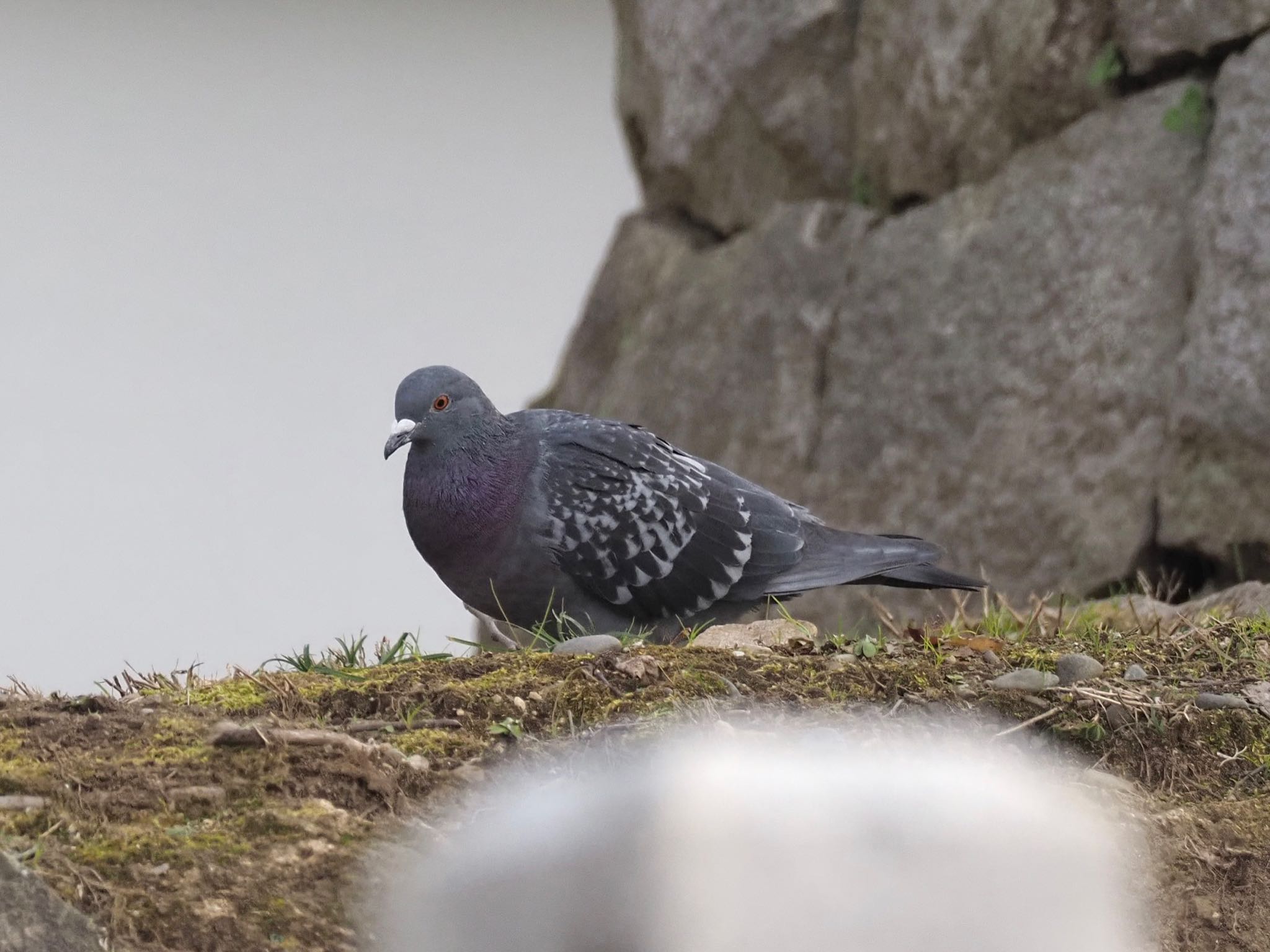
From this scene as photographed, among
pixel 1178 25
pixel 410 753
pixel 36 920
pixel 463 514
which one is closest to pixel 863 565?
pixel 463 514

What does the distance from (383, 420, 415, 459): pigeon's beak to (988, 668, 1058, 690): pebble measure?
64.9 inches

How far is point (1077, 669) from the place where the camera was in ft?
7.85

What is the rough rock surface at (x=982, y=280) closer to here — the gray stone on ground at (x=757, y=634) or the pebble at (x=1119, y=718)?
the gray stone on ground at (x=757, y=634)

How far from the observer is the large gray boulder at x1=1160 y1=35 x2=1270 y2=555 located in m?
4.41

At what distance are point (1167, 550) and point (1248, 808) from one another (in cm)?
280

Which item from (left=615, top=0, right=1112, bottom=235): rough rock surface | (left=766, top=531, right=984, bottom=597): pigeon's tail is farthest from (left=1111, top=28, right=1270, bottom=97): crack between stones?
(left=766, top=531, right=984, bottom=597): pigeon's tail

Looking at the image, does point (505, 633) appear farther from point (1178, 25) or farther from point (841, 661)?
point (1178, 25)

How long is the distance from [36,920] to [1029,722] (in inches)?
54.7

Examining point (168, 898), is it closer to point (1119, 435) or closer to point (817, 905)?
point (817, 905)

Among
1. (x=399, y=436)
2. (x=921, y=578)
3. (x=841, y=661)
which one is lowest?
(x=921, y=578)

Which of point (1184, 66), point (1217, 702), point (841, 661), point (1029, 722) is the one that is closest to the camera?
point (1029, 722)

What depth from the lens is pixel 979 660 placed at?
8.23 ft

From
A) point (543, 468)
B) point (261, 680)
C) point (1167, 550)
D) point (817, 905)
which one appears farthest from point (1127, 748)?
point (1167, 550)

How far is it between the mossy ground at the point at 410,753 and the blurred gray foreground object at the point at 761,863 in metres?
0.10
